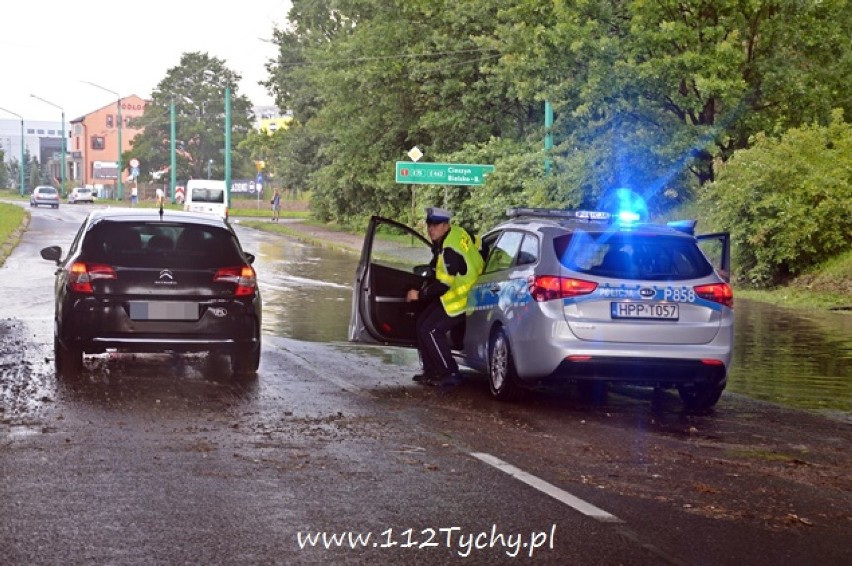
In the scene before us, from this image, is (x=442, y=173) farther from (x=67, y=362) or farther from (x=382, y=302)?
(x=67, y=362)

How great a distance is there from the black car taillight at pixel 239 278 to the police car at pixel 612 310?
2234 mm

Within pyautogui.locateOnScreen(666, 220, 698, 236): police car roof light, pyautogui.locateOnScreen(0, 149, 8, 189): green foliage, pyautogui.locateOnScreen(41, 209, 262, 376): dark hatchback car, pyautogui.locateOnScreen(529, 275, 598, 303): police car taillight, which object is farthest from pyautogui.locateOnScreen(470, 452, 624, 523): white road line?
pyautogui.locateOnScreen(0, 149, 8, 189): green foliage

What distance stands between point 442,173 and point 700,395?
29656mm

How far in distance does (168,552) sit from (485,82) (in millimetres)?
41038

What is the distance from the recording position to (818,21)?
30531 millimetres

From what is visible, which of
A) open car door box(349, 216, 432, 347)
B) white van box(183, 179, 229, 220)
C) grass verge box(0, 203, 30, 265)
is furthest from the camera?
white van box(183, 179, 229, 220)

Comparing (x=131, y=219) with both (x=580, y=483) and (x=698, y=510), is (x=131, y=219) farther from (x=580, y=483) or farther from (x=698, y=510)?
(x=698, y=510)

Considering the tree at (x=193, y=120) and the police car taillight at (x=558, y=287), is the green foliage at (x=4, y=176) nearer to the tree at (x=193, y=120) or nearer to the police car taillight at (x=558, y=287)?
the tree at (x=193, y=120)

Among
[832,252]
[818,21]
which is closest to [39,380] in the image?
[832,252]

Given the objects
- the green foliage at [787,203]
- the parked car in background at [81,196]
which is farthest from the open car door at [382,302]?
the parked car in background at [81,196]

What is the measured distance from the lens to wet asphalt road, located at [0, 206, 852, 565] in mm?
6090

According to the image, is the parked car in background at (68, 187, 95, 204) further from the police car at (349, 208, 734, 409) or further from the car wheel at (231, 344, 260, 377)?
the police car at (349, 208, 734, 409)

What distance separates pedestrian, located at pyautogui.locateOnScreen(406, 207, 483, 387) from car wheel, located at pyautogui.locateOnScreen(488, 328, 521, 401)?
2.16ft

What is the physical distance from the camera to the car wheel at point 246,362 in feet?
40.2
